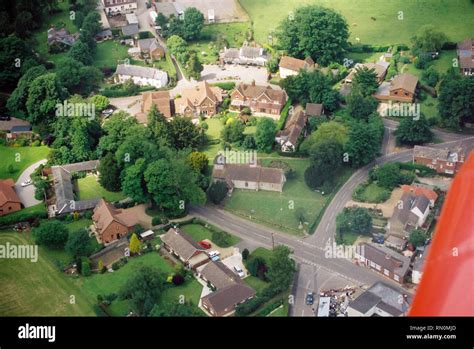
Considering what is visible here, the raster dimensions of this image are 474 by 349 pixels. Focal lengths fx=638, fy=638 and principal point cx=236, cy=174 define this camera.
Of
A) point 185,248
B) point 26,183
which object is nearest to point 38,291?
point 185,248

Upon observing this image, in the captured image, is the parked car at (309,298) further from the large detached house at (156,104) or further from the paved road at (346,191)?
the large detached house at (156,104)

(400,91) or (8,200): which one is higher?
(400,91)

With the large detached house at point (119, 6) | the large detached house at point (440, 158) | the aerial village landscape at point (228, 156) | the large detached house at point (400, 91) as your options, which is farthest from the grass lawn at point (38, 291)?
the large detached house at point (119, 6)

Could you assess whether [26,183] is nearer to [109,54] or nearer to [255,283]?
[255,283]

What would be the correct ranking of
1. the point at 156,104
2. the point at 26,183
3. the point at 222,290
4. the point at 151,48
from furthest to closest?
1. the point at 151,48
2. the point at 156,104
3. the point at 26,183
4. the point at 222,290

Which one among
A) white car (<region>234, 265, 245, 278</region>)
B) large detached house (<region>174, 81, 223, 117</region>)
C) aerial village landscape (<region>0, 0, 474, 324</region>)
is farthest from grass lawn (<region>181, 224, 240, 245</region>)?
large detached house (<region>174, 81, 223, 117</region>)

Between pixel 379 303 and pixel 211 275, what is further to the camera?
pixel 211 275

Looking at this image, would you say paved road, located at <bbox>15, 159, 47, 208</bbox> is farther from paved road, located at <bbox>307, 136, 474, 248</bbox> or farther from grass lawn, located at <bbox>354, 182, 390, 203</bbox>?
grass lawn, located at <bbox>354, 182, 390, 203</bbox>
